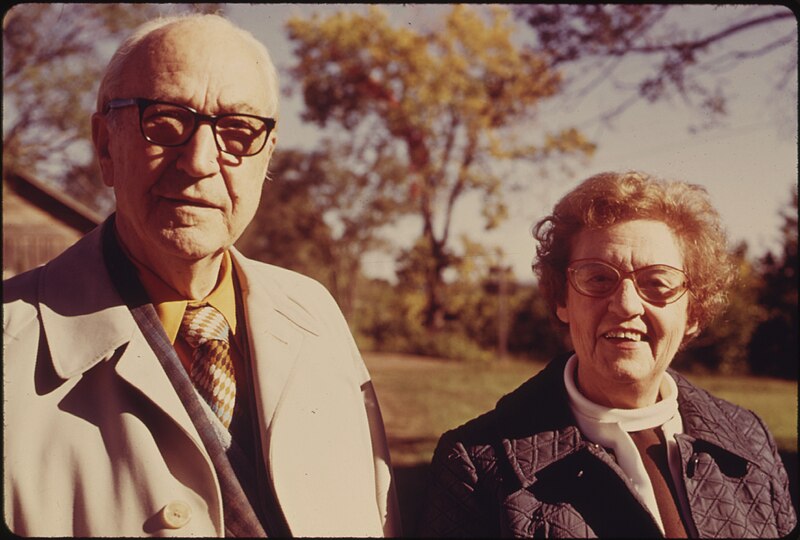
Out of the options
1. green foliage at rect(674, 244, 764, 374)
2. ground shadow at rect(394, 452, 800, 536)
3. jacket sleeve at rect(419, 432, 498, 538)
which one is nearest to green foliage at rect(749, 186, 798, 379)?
green foliage at rect(674, 244, 764, 374)

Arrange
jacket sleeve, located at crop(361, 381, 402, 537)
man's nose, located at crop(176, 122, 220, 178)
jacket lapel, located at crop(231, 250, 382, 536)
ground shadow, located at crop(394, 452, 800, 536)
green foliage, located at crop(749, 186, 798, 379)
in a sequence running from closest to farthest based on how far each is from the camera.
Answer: man's nose, located at crop(176, 122, 220, 178), jacket lapel, located at crop(231, 250, 382, 536), jacket sleeve, located at crop(361, 381, 402, 537), ground shadow, located at crop(394, 452, 800, 536), green foliage, located at crop(749, 186, 798, 379)

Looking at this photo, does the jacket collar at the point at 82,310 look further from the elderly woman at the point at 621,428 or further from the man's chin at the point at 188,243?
the elderly woman at the point at 621,428

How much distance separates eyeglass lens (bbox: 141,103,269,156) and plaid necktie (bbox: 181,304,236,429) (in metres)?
0.51

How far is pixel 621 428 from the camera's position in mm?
2002

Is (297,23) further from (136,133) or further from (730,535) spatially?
(730,535)

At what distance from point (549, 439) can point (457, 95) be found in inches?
251

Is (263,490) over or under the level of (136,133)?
under

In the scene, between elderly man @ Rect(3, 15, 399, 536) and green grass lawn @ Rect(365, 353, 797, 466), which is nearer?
elderly man @ Rect(3, 15, 399, 536)

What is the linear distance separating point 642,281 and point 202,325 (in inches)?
54.0

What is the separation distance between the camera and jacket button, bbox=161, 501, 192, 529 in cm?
164

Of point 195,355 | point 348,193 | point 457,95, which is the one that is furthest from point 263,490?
point 348,193

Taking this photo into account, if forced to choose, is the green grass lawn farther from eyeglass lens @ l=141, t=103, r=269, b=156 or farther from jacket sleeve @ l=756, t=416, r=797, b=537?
eyeglass lens @ l=141, t=103, r=269, b=156

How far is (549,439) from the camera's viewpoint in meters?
2.00

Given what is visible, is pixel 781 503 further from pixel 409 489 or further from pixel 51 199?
pixel 51 199
